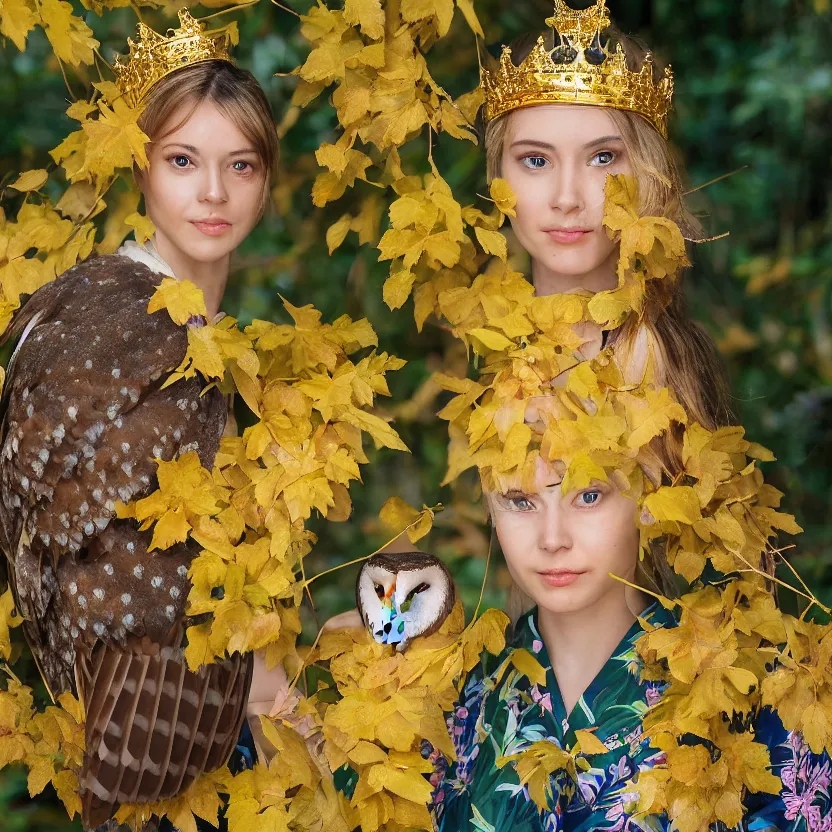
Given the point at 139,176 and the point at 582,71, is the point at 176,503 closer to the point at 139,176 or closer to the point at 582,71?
the point at 139,176

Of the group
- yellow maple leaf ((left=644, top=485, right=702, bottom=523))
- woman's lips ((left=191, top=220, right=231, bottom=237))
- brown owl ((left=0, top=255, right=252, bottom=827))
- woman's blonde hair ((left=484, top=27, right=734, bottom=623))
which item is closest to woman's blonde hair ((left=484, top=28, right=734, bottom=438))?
woman's blonde hair ((left=484, top=27, right=734, bottom=623))

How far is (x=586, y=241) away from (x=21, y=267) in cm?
73

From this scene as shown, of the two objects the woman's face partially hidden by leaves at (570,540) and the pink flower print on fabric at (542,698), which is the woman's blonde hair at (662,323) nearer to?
the woman's face partially hidden by leaves at (570,540)

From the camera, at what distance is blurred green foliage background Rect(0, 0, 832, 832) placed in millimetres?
1492

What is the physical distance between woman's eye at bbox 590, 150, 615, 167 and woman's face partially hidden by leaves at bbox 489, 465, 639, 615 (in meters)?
0.35

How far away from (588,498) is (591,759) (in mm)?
296

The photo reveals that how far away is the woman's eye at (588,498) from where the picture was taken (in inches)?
52.5

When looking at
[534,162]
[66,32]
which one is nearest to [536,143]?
[534,162]

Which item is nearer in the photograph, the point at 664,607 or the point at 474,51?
the point at 664,607

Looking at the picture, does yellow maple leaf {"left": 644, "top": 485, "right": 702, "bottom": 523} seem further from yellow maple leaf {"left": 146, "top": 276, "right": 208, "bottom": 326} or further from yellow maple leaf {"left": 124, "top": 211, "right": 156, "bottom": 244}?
yellow maple leaf {"left": 124, "top": 211, "right": 156, "bottom": 244}

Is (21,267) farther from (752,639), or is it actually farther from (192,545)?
(752,639)

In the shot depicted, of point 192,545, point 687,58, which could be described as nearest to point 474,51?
point 687,58

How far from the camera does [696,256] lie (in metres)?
1.46

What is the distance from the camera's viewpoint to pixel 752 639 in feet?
4.40
